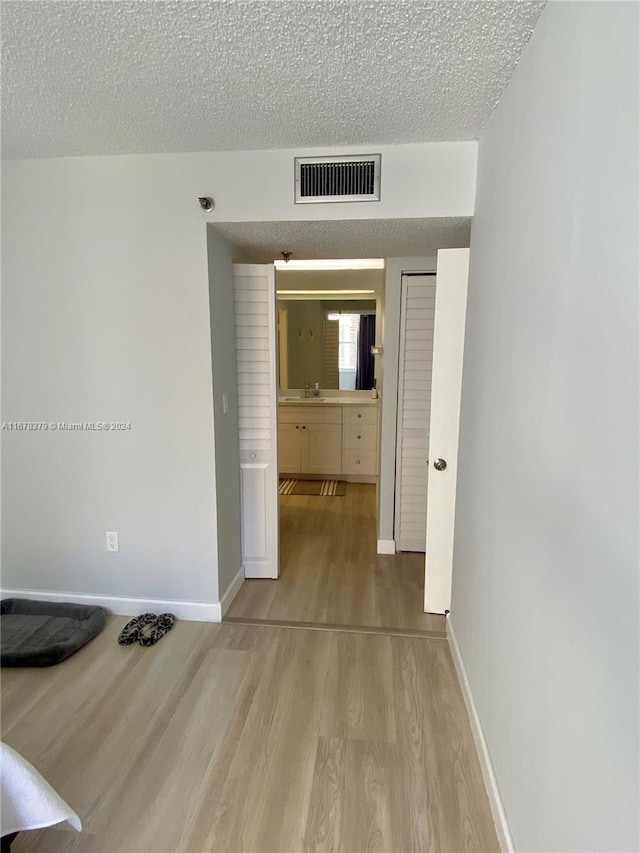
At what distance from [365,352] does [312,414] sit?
0.95m

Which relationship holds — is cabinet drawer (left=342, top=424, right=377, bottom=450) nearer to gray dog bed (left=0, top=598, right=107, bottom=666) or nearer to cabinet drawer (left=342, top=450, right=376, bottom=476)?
cabinet drawer (left=342, top=450, right=376, bottom=476)

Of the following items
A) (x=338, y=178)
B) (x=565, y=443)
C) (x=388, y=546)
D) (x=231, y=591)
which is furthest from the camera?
(x=388, y=546)

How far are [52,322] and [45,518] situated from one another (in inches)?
42.5

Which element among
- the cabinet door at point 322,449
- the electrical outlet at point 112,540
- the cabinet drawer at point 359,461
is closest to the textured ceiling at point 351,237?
the electrical outlet at point 112,540

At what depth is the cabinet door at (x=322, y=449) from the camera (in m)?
4.77

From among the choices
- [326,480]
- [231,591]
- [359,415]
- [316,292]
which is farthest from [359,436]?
[231,591]

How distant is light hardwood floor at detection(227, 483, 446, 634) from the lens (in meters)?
2.41

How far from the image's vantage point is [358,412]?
4680mm

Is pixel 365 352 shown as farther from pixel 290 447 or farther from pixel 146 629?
pixel 146 629

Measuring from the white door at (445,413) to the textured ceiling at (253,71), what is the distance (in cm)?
60

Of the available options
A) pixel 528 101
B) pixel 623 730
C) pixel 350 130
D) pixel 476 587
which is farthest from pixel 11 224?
pixel 623 730

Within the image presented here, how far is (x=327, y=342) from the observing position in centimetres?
497

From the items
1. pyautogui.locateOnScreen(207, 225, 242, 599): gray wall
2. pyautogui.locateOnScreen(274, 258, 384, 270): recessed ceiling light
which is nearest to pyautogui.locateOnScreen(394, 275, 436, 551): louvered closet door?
pyautogui.locateOnScreen(274, 258, 384, 270): recessed ceiling light

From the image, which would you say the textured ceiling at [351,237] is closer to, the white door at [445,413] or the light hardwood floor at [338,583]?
the white door at [445,413]
